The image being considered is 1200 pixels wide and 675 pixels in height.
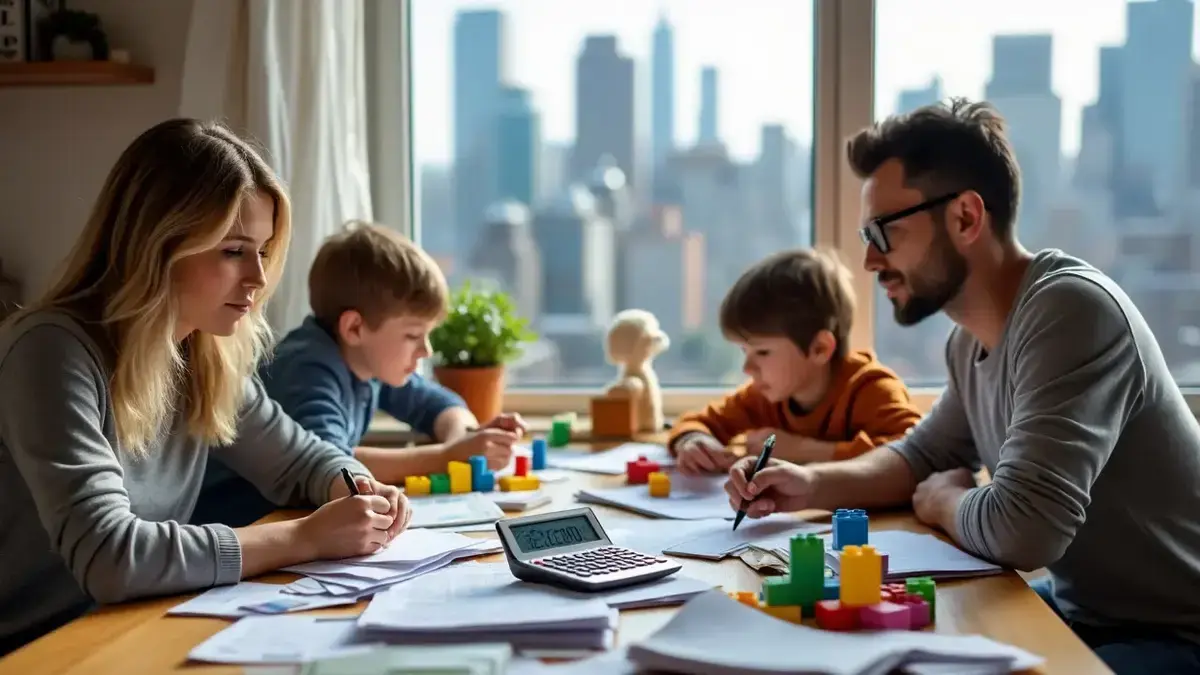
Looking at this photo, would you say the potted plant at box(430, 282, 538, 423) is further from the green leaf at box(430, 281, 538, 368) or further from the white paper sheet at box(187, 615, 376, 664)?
the white paper sheet at box(187, 615, 376, 664)

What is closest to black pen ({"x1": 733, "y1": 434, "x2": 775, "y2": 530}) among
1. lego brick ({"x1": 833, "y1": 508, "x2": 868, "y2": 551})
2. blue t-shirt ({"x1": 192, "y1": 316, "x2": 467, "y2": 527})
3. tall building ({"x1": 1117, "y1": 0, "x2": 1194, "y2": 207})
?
lego brick ({"x1": 833, "y1": 508, "x2": 868, "y2": 551})

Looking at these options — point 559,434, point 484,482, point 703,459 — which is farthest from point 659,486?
point 559,434

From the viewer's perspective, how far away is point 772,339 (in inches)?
90.0

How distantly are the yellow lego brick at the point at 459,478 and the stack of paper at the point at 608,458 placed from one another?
26 cm

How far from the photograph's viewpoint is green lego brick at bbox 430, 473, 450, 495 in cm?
202

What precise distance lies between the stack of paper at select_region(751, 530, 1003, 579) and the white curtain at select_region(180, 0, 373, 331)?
4.35 feet

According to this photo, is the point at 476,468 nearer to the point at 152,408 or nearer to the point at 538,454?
the point at 538,454

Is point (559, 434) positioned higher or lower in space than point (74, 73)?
lower

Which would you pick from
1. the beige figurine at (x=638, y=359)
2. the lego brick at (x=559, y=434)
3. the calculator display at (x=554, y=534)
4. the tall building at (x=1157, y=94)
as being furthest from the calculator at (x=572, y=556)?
the tall building at (x=1157, y=94)

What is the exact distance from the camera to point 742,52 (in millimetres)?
2869

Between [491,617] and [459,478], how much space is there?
780mm

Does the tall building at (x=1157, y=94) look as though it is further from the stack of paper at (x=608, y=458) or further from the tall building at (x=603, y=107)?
the stack of paper at (x=608, y=458)

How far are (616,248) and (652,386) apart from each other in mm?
414

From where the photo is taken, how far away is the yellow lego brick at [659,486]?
1985 mm
